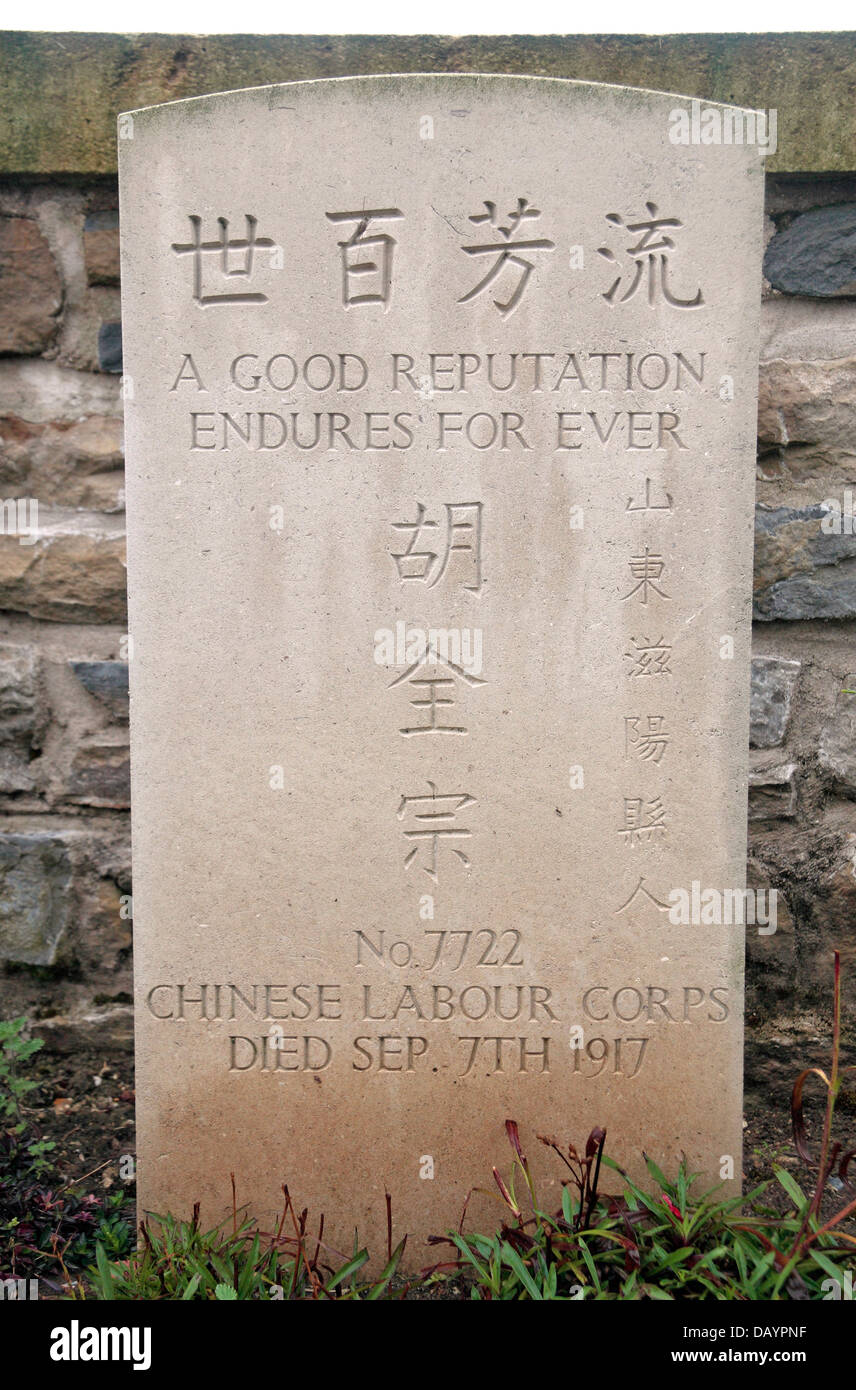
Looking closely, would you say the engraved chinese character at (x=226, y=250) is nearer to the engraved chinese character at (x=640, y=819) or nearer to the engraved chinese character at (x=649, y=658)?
the engraved chinese character at (x=649, y=658)

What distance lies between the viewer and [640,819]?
81.9 inches

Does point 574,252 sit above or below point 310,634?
above

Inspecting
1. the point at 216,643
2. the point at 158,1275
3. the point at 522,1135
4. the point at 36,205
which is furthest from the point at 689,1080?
the point at 36,205

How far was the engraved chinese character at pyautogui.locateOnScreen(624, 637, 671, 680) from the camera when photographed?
205 cm

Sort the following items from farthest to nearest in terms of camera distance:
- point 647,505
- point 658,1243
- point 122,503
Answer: point 122,503
point 647,505
point 658,1243

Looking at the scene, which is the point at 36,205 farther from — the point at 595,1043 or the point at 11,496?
the point at 595,1043

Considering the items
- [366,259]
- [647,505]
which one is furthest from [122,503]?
[647,505]

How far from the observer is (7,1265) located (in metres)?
2.04

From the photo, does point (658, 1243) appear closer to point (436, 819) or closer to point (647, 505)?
point (436, 819)

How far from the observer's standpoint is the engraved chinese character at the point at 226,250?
1.97 meters

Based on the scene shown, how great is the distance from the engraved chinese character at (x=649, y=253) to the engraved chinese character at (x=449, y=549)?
19.1 inches

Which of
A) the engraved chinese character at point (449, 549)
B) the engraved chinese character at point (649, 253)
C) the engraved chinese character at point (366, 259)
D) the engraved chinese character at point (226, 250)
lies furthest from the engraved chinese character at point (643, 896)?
the engraved chinese character at point (226, 250)

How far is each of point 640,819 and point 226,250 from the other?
135 cm

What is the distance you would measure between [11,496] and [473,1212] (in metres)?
1.91
